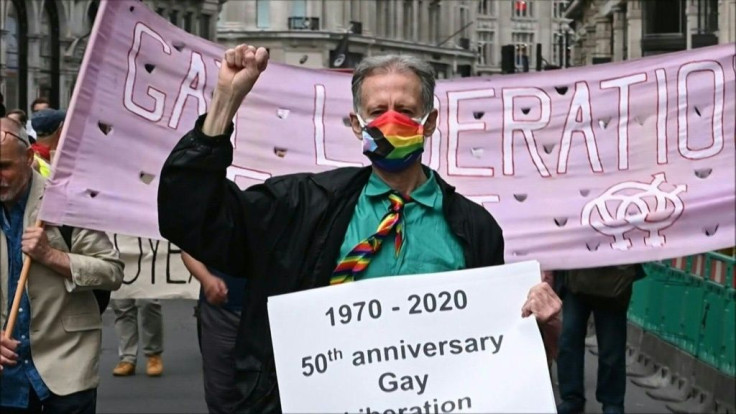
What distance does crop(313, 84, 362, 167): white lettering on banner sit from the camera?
7707 millimetres

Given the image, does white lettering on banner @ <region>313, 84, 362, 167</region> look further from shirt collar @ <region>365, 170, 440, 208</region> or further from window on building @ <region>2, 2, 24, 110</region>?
window on building @ <region>2, 2, 24, 110</region>

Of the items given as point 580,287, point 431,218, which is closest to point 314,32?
point 580,287

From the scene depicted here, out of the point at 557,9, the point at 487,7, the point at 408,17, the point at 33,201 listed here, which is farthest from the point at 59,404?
the point at 557,9

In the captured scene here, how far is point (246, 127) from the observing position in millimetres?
7629

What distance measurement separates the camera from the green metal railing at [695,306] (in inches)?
467

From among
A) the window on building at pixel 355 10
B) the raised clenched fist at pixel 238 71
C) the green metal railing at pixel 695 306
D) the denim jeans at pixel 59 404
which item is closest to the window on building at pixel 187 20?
the window on building at pixel 355 10

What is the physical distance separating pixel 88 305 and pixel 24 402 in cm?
52

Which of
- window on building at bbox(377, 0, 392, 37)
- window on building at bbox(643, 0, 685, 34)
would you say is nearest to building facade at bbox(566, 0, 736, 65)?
window on building at bbox(643, 0, 685, 34)

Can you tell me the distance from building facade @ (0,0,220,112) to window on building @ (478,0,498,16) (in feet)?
298

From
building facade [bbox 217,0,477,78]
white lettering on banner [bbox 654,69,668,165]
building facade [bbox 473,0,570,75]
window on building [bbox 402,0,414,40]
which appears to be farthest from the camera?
building facade [bbox 473,0,570,75]

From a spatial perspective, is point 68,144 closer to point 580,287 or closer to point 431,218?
point 431,218

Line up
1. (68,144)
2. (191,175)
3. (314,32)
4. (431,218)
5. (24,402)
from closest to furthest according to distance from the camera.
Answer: (191,175)
(431,218)
(24,402)
(68,144)
(314,32)

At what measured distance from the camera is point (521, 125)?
26.1 feet

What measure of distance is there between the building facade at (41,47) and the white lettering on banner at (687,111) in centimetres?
4066
